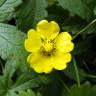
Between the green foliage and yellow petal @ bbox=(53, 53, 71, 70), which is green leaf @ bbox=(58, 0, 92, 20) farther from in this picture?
yellow petal @ bbox=(53, 53, 71, 70)

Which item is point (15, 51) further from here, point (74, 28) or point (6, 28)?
point (74, 28)

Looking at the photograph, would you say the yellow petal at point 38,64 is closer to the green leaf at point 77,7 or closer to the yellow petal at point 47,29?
the yellow petal at point 47,29

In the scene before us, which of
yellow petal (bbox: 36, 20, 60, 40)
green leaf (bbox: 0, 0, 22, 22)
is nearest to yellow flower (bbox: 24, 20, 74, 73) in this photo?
yellow petal (bbox: 36, 20, 60, 40)

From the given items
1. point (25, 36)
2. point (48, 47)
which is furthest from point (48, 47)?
point (25, 36)

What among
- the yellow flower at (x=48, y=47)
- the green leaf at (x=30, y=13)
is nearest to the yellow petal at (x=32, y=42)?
the yellow flower at (x=48, y=47)

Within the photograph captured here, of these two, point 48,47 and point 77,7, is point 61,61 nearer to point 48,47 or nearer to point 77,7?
point 48,47

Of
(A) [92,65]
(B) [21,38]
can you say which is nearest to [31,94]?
(B) [21,38]
